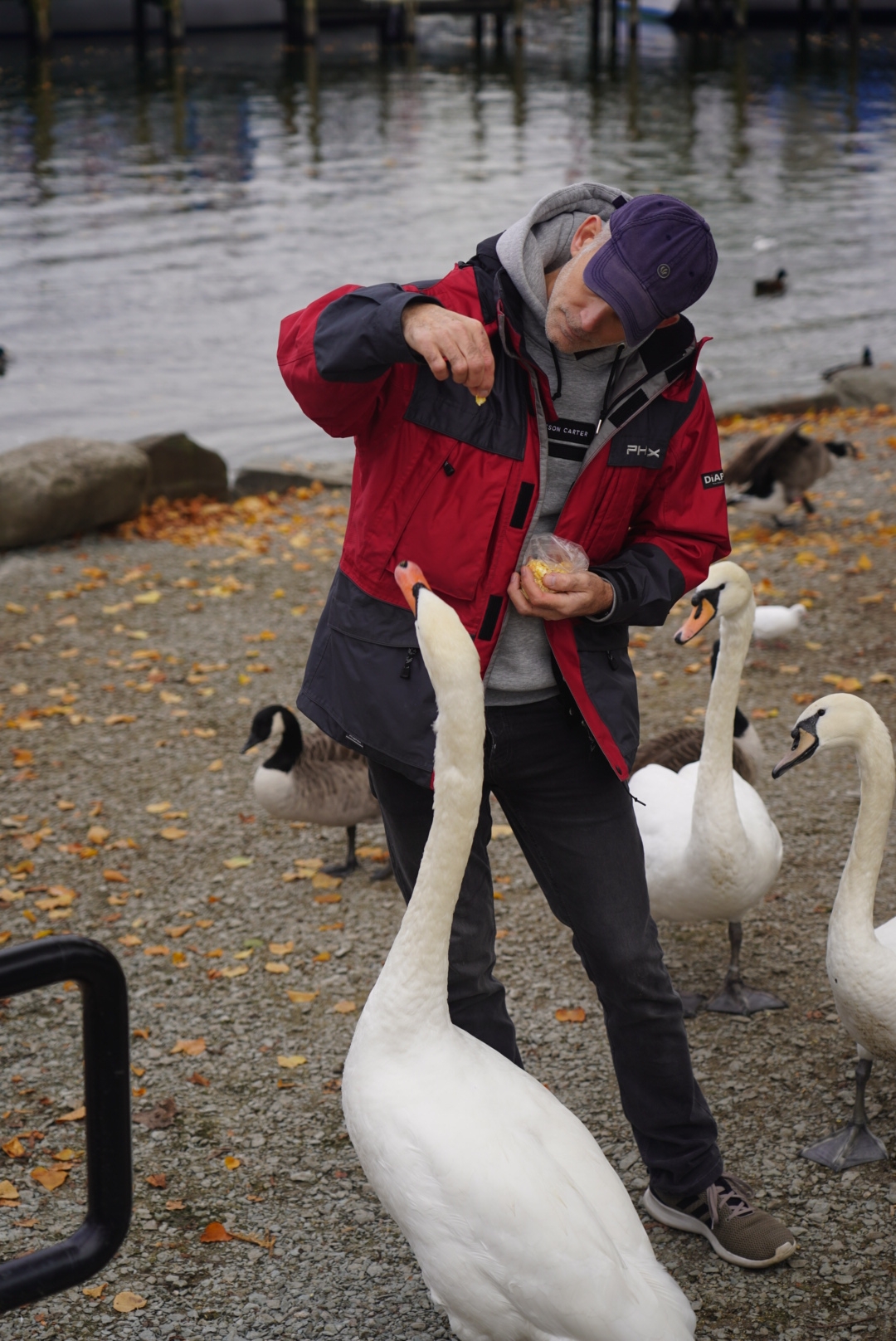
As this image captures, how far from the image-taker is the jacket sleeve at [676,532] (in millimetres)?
2873

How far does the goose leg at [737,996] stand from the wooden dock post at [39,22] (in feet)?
163

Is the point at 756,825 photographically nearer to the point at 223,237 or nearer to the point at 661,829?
the point at 661,829

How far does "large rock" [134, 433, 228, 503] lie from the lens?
11.7 meters

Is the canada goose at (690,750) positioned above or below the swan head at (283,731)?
above

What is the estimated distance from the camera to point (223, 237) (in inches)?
960

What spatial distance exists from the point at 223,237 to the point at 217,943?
857 inches

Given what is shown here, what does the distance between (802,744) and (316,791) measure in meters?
2.60

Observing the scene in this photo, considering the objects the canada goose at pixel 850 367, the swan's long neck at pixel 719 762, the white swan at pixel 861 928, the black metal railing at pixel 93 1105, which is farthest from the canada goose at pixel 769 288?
the black metal railing at pixel 93 1105

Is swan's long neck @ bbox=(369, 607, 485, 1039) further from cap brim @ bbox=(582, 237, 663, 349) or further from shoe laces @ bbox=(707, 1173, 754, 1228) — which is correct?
shoe laces @ bbox=(707, 1173, 754, 1228)

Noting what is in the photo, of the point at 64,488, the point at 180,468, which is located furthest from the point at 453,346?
the point at 180,468

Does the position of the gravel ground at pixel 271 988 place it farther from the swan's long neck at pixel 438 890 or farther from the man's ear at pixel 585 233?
the man's ear at pixel 585 233

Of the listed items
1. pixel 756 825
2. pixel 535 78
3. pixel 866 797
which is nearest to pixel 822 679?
pixel 756 825

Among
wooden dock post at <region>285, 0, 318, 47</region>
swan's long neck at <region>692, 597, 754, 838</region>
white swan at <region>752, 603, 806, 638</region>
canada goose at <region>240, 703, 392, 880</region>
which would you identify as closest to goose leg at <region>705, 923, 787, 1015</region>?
swan's long neck at <region>692, 597, 754, 838</region>

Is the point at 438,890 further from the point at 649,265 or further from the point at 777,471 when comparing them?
the point at 777,471
